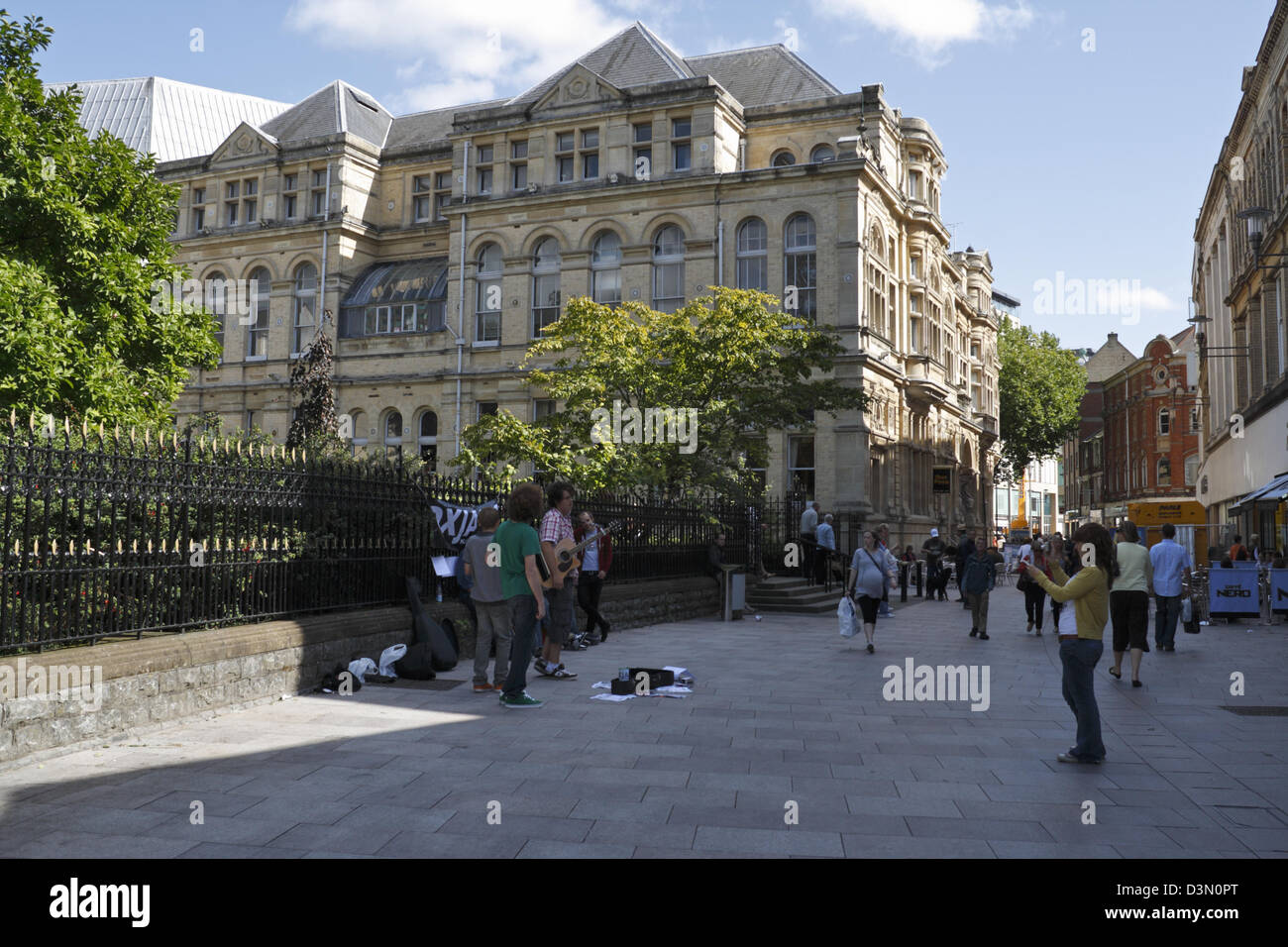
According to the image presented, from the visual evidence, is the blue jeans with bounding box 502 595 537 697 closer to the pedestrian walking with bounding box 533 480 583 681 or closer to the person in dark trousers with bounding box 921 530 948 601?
the pedestrian walking with bounding box 533 480 583 681

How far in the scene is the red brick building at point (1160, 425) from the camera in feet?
225

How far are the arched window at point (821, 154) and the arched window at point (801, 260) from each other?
12.2 feet

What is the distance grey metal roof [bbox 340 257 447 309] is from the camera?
43.2 m

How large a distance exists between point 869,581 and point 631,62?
3212 cm

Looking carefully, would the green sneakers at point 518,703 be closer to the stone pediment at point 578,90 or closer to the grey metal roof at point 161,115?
the stone pediment at point 578,90

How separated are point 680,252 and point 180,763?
33.4 metres

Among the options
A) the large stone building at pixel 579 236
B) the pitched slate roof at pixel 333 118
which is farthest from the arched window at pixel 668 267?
the pitched slate roof at pixel 333 118

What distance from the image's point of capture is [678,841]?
5293mm

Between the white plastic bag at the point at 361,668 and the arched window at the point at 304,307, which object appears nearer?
the white plastic bag at the point at 361,668

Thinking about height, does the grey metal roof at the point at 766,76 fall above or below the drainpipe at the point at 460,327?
above

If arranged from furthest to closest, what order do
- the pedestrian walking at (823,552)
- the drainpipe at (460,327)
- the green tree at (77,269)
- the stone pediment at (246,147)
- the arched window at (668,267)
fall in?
the stone pediment at (246,147)
the drainpipe at (460,327)
the arched window at (668,267)
the pedestrian walking at (823,552)
the green tree at (77,269)

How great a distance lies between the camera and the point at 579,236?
39.6 m

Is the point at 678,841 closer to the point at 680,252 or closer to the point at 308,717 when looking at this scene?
the point at 308,717

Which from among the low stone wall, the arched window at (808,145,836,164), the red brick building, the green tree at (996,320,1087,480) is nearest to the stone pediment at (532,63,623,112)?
the arched window at (808,145,836,164)
